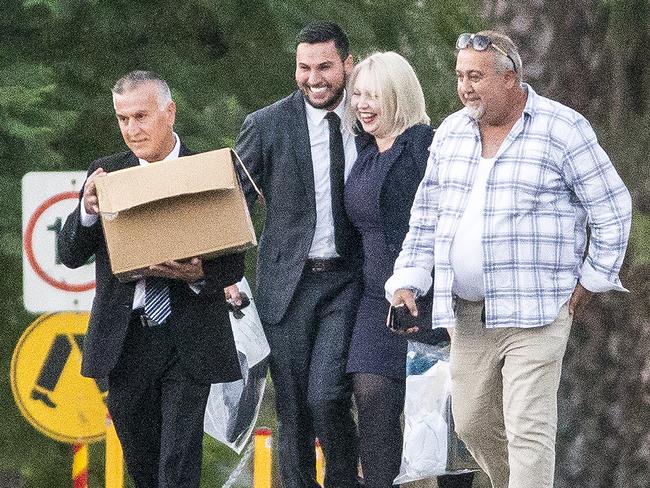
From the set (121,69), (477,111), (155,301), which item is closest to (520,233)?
(477,111)

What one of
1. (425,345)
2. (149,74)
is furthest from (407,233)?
(149,74)

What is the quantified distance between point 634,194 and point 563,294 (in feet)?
11.4

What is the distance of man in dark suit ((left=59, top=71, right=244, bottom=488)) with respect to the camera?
8008mm

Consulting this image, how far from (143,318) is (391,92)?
1.45 meters

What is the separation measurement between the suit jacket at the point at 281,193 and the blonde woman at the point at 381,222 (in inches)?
7.8

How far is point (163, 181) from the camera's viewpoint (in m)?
7.68

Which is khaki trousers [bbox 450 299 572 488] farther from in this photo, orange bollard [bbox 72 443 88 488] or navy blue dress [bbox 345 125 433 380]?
orange bollard [bbox 72 443 88 488]

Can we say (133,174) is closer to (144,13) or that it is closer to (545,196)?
(545,196)

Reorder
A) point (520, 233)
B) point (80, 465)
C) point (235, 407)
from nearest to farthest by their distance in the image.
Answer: point (520, 233) < point (235, 407) < point (80, 465)

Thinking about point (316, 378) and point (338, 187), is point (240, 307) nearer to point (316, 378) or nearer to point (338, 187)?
point (316, 378)

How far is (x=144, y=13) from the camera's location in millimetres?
10945

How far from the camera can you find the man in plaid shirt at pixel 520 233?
787cm

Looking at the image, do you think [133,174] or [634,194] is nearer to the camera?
[133,174]

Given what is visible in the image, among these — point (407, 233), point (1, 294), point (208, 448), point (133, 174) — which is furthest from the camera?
point (208, 448)
